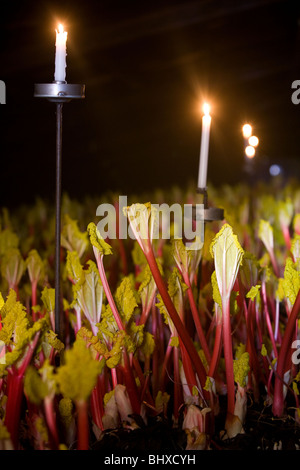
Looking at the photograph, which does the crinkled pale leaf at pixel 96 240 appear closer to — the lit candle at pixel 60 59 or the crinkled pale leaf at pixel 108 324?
the crinkled pale leaf at pixel 108 324

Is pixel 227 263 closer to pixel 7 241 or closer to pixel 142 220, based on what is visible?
pixel 142 220

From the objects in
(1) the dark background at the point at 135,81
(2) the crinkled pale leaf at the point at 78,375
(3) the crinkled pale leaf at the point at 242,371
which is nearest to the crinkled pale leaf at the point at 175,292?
(3) the crinkled pale leaf at the point at 242,371

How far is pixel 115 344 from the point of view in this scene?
1.80 ft

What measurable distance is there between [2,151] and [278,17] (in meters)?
1.23

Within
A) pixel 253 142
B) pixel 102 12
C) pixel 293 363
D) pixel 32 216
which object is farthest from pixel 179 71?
pixel 293 363

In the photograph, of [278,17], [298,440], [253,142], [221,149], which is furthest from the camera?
[221,149]

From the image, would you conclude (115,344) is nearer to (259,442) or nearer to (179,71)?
(259,442)

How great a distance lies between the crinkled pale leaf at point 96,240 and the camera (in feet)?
1.85

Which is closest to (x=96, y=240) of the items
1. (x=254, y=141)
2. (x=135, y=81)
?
(x=254, y=141)

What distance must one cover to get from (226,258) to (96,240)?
0.47 feet

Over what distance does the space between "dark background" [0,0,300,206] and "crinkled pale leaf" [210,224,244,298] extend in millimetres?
832

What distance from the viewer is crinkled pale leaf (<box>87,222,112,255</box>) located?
565 millimetres

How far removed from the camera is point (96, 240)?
1.87ft

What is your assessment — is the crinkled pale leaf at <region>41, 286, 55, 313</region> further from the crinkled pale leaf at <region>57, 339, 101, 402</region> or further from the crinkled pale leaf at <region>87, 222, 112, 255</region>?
the crinkled pale leaf at <region>57, 339, 101, 402</region>
